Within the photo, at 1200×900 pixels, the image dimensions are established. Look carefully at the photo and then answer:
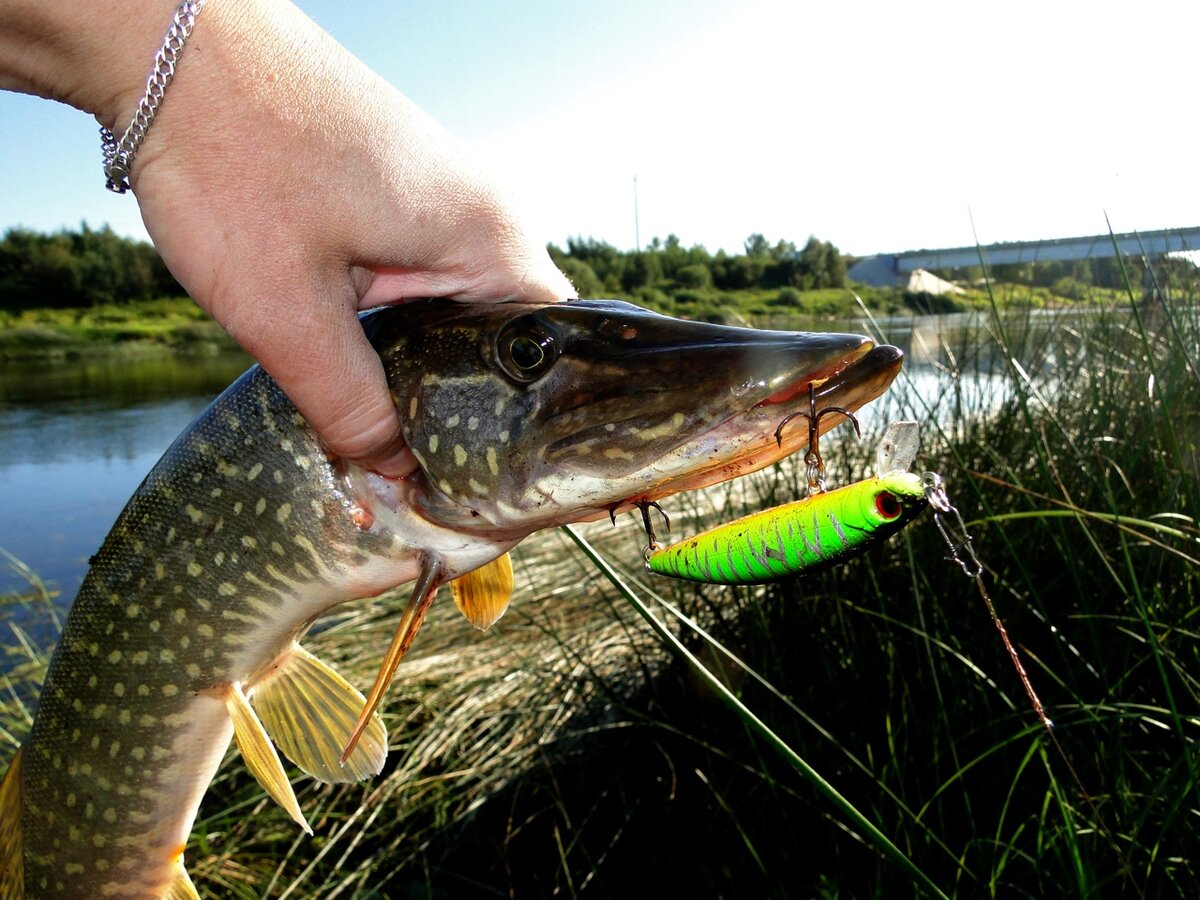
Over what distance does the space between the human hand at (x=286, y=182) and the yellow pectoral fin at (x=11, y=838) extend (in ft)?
3.79

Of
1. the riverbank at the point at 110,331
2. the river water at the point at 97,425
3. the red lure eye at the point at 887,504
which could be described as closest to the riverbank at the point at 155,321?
the riverbank at the point at 110,331

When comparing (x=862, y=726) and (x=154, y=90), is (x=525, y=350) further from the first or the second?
(x=862, y=726)

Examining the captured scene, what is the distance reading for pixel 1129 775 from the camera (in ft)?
6.19

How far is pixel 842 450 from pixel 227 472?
7.79 feet

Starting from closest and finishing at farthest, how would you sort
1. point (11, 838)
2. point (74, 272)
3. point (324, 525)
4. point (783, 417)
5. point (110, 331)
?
point (783, 417) < point (324, 525) < point (11, 838) < point (110, 331) < point (74, 272)

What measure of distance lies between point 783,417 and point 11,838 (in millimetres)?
1842

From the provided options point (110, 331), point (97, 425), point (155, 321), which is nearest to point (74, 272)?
point (155, 321)

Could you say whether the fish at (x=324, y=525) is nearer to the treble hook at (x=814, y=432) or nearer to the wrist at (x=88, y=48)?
the treble hook at (x=814, y=432)

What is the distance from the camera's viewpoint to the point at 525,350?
130 centimetres

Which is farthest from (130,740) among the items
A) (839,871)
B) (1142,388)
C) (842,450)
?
(1142,388)

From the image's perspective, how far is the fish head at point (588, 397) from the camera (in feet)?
3.43

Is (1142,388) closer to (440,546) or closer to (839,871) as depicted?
(839,871)

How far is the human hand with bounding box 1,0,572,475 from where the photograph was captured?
112 cm

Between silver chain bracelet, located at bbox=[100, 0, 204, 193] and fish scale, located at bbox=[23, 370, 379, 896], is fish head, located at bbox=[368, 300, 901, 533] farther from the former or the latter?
silver chain bracelet, located at bbox=[100, 0, 204, 193]
